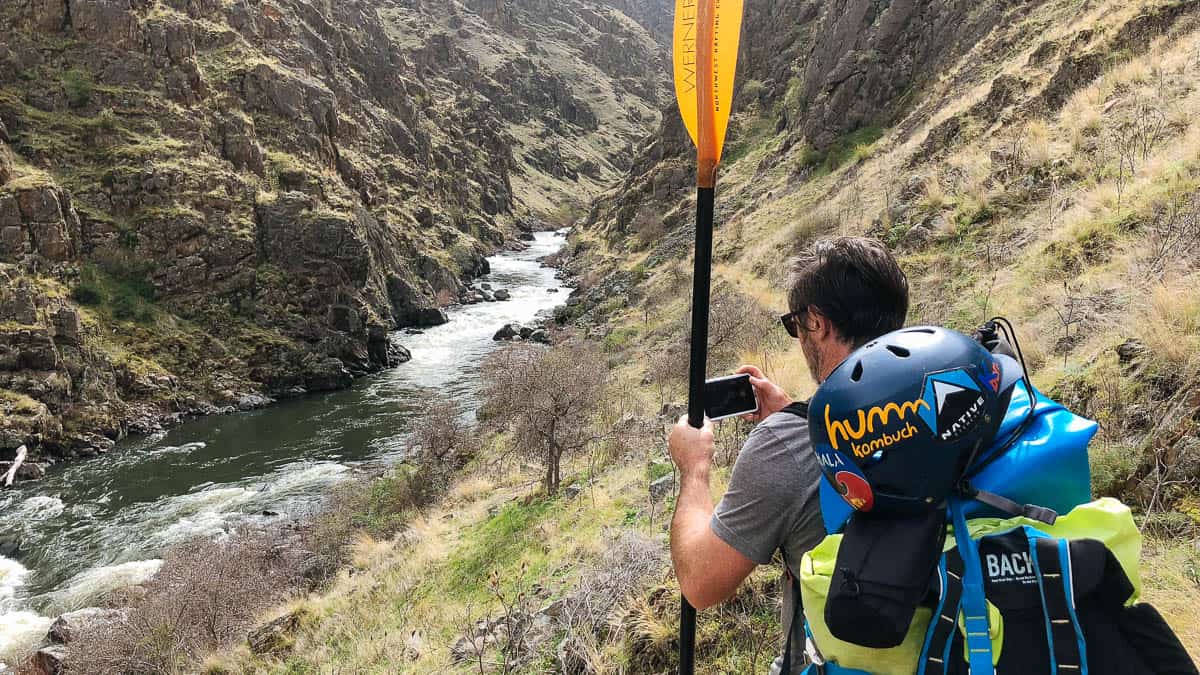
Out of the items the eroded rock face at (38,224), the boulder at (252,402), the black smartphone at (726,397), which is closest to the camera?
the black smartphone at (726,397)

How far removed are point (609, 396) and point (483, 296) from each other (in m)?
36.3

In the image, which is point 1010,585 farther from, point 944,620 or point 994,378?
point 994,378

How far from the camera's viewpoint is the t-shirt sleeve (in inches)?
66.6

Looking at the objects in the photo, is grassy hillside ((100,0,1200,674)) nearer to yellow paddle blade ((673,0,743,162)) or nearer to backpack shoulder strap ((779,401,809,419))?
backpack shoulder strap ((779,401,809,419))

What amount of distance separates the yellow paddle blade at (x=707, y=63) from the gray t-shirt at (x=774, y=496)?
124cm

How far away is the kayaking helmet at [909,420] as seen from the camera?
4.41 ft

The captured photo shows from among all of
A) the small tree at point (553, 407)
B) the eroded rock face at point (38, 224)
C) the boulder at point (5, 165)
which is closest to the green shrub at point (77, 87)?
the boulder at point (5, 165)

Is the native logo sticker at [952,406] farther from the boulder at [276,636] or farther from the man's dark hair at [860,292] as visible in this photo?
the boulder at [276,636]

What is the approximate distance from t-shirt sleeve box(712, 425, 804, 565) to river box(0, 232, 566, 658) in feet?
58.5

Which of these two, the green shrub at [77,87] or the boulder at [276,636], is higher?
the green shrub at [77,87]

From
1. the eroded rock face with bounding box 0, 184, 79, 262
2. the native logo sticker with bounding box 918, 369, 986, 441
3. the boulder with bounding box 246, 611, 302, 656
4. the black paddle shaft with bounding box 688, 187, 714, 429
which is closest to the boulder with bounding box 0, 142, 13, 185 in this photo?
the eroded rock face with bounding box 0, 184, 79, 262

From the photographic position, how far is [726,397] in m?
2.36

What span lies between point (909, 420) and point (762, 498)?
479 millimetres

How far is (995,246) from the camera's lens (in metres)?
8.80
